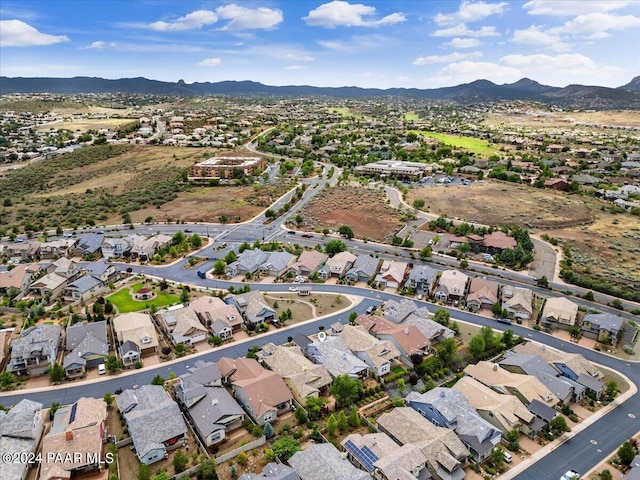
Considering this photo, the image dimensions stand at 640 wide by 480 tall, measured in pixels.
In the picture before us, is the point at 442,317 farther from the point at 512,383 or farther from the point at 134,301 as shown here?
the point at 134,301

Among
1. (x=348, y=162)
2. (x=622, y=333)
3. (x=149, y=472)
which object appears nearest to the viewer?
(x=149, y=472)

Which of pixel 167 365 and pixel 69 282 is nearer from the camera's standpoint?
pixel 167 365

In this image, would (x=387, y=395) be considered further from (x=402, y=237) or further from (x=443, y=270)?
(x=402, y=237)

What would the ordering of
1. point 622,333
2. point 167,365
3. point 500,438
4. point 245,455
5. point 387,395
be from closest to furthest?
1. point 245,455
2. point 500,438
3. point 387,395
4. point 167,365
5. point 622,333

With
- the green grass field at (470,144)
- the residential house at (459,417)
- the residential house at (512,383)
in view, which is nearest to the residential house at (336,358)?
the residential house at (459,417)

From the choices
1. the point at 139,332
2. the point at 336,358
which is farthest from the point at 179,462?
the point at 139,332

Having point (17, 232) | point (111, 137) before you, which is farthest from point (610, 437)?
point (111, 137)
